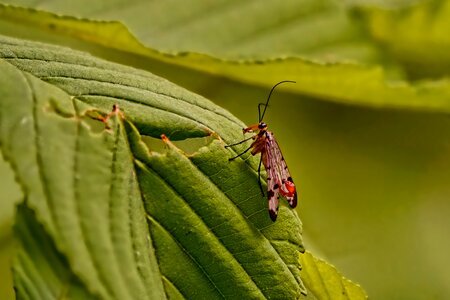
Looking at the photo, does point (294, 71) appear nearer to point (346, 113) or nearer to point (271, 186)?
point (346, 113)

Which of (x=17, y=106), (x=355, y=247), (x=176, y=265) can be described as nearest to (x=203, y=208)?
(x=176, y=265)

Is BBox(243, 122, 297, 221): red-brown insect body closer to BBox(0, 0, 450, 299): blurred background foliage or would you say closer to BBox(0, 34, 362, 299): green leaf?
BBox(0, 34, 362, 299): green leaf

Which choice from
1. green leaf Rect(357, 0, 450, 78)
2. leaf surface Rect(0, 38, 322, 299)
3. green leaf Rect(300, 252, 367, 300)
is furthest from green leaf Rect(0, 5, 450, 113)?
green leaf Rect(300, 252, 367, 300)

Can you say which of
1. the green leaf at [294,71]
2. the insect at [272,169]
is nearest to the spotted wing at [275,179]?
the insect at [272,169]

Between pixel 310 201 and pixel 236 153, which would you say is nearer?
pixel 236 153

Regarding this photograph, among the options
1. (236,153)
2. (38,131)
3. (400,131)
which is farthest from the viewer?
(400,131)

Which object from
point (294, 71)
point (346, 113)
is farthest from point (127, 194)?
point (346, 113)

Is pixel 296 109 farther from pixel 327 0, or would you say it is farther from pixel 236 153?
pixel 236 153
